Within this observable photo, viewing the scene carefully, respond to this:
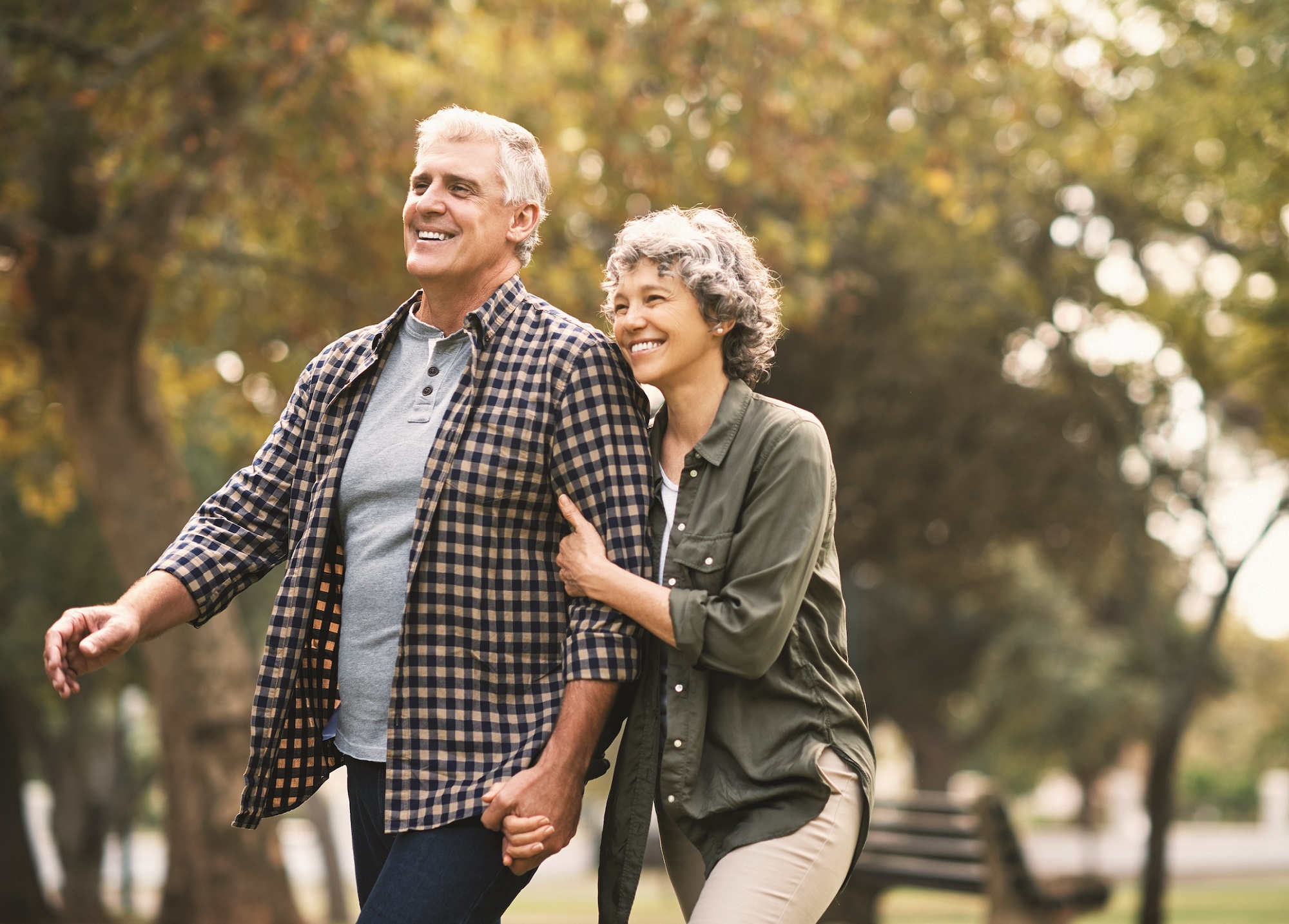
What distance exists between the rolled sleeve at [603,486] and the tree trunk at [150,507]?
7697mm

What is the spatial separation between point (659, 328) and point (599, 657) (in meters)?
0.70

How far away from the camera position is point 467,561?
2.75 meters

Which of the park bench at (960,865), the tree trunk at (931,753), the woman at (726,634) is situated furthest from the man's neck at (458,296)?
the tree trunk at (931,753)

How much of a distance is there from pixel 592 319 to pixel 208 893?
17.1ft

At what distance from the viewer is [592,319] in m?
11.6

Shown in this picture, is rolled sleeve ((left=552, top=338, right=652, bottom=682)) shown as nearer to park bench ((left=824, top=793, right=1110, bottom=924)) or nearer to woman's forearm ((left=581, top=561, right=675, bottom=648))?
woman's forearm ((left=581, top=561, right=675, bottom=648))

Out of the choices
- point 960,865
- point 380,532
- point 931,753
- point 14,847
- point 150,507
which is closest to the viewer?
point 380,532

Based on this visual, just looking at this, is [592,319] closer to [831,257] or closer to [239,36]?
[239,36]

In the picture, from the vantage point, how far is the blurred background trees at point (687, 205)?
30.7ft

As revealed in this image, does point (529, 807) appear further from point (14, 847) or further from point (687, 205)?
point (14, 847)

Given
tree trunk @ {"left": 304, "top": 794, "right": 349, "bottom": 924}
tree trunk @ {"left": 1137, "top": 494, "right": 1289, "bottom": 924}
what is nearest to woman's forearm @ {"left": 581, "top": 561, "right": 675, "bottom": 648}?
tree trunk @ {"left": 1137, "top": 494, "right": 1289, "bottom": 924}

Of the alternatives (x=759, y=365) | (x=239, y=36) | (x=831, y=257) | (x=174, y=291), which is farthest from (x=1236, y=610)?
(x=759, y=365)

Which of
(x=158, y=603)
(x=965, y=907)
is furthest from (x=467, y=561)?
(x=965, y=907)

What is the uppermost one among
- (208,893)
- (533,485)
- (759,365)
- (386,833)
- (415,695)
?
(759,365)
